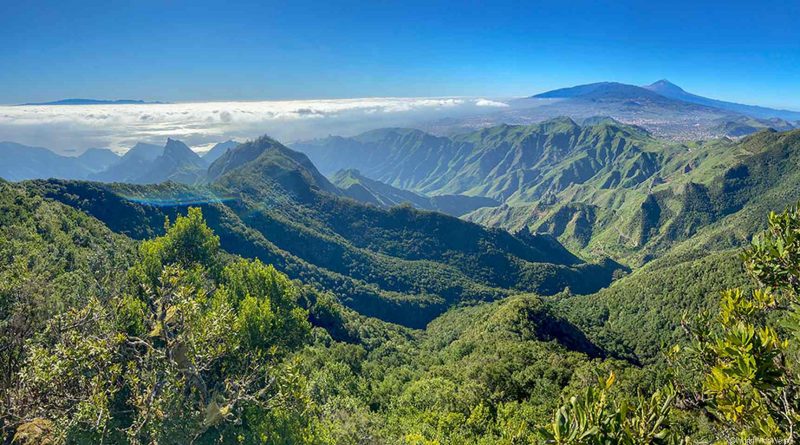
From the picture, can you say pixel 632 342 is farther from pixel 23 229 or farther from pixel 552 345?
pixel 23 229

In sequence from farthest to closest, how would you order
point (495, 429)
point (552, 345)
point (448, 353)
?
point (448, 353), point (552, 345), point (495, 429)

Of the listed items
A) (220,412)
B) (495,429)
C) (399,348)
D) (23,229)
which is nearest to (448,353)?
(399,348)

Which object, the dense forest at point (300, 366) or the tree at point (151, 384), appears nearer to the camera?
the dense forest at point (300, 366)

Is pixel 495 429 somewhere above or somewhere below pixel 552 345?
above

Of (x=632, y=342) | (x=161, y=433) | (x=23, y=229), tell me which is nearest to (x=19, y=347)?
(x=161, y=433)

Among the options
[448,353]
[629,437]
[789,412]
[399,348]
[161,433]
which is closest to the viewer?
[629,437]

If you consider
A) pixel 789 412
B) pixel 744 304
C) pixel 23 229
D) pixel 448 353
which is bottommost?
pixel 448 353

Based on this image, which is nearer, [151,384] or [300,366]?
[151,384]

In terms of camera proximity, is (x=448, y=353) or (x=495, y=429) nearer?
(x=495, y=429)

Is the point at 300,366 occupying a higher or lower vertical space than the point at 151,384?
lower

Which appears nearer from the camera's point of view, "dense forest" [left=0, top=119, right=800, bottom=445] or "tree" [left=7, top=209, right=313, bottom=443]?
"dense forest" [left=0, top=119, right=800, bottom=445]
